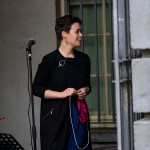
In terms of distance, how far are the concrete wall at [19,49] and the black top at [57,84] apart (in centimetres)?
216

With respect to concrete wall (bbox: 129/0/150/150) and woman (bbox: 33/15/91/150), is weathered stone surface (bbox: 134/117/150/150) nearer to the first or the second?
concrete wall (bbox: 129/0/150/150)

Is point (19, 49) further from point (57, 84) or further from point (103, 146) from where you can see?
point (57, 84)

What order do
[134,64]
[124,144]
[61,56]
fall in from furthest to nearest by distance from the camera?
[61,56], [124,144], [134,64]

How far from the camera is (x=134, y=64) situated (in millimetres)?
5105

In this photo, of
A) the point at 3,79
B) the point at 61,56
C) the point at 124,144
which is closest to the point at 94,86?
the point at 3,79

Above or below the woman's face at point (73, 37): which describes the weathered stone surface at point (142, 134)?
below

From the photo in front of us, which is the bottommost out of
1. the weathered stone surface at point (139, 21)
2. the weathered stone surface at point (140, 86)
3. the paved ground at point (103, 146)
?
the paved ground at point (103, 146)

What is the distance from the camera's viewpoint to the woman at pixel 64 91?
7004 mm

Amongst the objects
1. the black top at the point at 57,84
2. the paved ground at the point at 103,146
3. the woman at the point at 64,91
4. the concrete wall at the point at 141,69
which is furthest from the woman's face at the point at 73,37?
the paved ground at the point at 103,146

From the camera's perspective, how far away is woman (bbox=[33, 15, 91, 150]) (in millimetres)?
7004

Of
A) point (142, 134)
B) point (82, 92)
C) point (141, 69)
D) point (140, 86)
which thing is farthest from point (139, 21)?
point (82, 92)

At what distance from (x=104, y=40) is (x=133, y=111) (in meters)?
4.19

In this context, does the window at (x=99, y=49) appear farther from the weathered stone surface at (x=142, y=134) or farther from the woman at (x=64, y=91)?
the weathered stone surface at (x=142, y=134)

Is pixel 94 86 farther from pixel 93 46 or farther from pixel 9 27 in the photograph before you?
pixel 9 27
